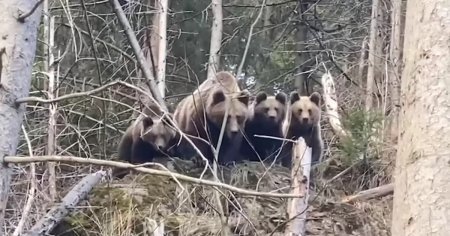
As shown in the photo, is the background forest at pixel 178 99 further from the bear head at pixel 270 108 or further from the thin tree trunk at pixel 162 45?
the bear head at pixel 270 108

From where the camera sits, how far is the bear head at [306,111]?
9.73 metres

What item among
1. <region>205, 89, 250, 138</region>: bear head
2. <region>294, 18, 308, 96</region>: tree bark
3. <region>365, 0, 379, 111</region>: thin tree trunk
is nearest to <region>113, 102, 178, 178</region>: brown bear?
<region>205, 89, 250, 138</region>: bear head

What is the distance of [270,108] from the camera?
9992 mm

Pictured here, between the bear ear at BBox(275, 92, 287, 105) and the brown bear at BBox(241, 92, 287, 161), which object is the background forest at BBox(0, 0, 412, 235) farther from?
the bear ear at BBox(275, 92, 287, 105)

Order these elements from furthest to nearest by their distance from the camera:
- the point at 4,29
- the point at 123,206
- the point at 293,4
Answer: the point at 293,4, the point at 123,206, the point at 4,29

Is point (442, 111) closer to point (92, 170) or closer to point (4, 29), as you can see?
point (4, 29)

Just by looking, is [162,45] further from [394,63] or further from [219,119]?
[394,63]

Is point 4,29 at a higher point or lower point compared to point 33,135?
higher

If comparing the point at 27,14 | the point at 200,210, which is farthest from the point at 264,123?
the point at 27,14

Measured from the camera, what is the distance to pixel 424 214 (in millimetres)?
3129

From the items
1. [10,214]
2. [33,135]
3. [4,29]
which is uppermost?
[4,29]

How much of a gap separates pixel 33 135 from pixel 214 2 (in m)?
3.41

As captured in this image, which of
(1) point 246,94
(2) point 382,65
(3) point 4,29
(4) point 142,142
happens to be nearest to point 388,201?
(1) point 246,94

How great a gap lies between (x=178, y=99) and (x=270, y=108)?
4.44 m
